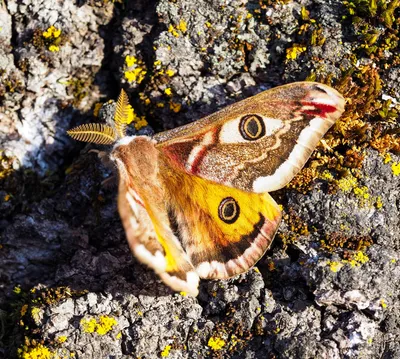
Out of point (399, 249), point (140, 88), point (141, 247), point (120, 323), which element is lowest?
point (399, 249)

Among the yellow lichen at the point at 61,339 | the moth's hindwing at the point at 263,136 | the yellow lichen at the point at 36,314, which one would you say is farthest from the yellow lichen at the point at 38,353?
the moth's hindwing at the point at 263,136

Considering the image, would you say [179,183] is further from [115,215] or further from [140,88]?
[140,88]

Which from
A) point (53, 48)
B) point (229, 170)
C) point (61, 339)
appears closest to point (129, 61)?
point (53, 48)

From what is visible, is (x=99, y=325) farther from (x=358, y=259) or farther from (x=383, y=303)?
(x=383, y=303)

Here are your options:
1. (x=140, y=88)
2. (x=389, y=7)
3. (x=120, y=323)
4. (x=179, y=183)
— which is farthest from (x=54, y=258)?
(x=389, y=7)

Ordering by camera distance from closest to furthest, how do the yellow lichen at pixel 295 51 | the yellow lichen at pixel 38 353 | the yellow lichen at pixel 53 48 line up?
1. the yellow lichen at pixel 38 353
2. the yellow lichen at pixel 295 51
3. the yellow lichen at pixel 53 48

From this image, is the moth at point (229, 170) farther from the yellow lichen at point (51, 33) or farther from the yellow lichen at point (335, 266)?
the yellow lichen at point (51, 33)
